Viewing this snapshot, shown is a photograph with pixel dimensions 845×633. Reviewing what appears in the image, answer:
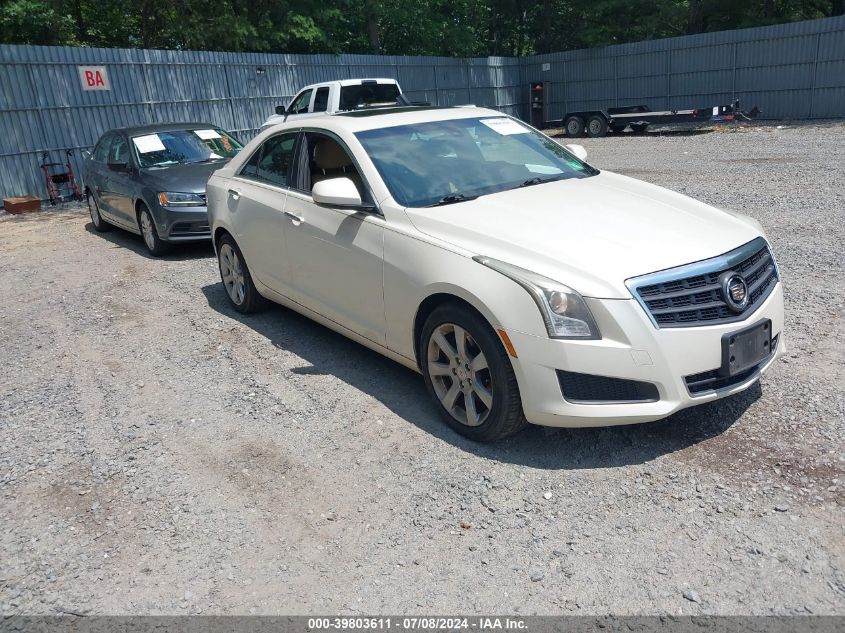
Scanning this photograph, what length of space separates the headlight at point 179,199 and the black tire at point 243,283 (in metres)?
2.55

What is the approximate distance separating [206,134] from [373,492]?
8105mm

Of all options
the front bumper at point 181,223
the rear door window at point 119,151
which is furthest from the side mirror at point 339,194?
the rear door window at point 119,151

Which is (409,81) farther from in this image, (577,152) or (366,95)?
(577,152)

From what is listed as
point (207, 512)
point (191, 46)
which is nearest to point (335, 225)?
point (207, 512)

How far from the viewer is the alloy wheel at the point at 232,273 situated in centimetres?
647

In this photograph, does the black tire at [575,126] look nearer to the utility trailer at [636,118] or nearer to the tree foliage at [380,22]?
the utility trailer at [636,118]

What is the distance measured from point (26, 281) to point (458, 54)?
26.9 meters

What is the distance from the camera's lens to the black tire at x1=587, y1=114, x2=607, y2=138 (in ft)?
76.3

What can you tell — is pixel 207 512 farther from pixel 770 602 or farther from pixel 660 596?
pixel 770 602

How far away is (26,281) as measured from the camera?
28.9ft

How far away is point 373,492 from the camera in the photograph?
3.70 meters

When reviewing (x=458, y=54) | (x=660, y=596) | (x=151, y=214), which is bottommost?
(x=660, y=596)

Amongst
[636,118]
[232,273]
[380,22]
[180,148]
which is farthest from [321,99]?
[380,22]

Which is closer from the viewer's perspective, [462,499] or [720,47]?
[462,499]
